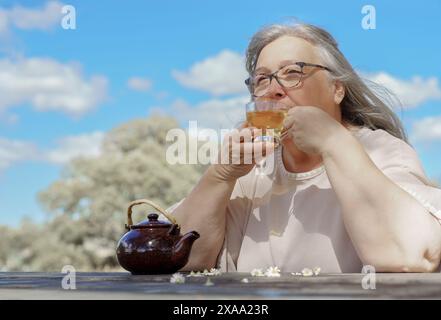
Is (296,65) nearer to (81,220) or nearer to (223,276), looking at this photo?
(223,276)

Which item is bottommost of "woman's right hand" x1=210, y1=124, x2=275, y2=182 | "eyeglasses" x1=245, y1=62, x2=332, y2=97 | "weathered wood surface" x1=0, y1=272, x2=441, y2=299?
"weathered wood surface" x1=0, y1=272, x2=441, y2=299

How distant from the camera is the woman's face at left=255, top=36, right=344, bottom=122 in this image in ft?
8.98

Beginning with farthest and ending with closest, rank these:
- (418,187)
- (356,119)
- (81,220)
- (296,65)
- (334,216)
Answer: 1. (81,220)
2. (356,119)
3. (296,65)
4. (334,216)
5. (418,187)

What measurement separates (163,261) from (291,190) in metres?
0.78

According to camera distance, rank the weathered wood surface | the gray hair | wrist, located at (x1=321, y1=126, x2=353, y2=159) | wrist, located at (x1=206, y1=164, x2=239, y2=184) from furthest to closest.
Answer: the gray hair < wrist, located at (x1=206, y1=164, x2=239, y2=184) < wrist, located at (x1=321, y1=126, x2=353, y2=159) < the weathered wood surface

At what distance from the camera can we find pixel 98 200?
1343cm

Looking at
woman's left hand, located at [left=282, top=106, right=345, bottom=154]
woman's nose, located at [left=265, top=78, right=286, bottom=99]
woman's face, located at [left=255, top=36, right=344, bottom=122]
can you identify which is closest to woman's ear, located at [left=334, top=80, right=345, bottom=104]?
woman's face, located at [left=255, top=36, right=344, bottom=122]

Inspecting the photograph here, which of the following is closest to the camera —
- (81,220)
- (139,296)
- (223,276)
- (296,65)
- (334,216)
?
(139,296)

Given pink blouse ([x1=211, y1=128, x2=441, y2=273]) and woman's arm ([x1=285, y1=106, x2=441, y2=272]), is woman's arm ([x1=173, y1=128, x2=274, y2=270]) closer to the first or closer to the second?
pink blouse ([x1=211, y1=128, x2=441, y2=273])

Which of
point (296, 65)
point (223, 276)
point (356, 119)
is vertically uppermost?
point (296, 65)

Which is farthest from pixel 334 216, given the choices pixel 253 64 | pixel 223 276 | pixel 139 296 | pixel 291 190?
pixel 139 296

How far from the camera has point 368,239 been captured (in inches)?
87.4

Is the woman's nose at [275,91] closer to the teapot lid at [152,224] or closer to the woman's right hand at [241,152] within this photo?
the woman's right hand at [241,152]

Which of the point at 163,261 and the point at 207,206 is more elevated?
the point at 207,206
